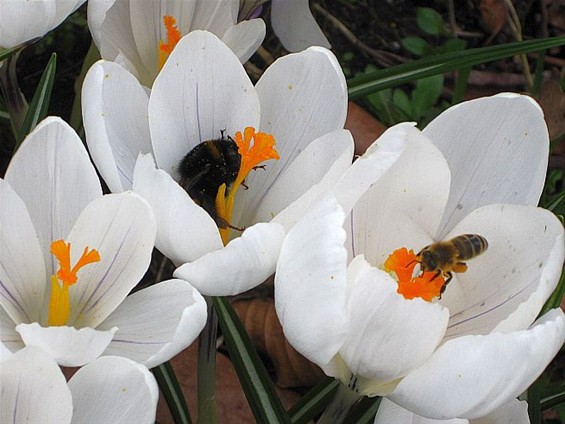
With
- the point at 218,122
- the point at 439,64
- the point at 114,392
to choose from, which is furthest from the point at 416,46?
the point at 114,392

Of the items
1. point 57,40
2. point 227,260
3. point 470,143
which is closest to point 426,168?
point 470,143

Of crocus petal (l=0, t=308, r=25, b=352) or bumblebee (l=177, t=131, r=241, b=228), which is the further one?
bumblebee (l=177, t=131, r=241, b=228)

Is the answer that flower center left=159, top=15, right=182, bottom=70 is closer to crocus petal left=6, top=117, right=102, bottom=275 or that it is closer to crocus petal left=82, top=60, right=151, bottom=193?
crocus petal left=82, top=60, right=151, bottom=193

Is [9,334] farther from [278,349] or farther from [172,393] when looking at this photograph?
[278,349]

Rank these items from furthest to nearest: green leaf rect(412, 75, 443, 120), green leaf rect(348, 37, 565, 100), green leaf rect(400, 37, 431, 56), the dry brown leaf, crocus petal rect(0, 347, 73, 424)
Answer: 1. green leaf rect(400, 37, 431, 56)
2. green leaf rect(412, 75, 443, 120)
3. the dry brown leaf
4. green leaf rect(348, 37, 565, 100)
5. crocus petal rect(0, 347, 73, 424)

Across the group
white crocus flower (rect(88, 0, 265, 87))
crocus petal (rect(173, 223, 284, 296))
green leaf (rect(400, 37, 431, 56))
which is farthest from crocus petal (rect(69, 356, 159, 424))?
green leaf (rect(400, 37, 431, 56))

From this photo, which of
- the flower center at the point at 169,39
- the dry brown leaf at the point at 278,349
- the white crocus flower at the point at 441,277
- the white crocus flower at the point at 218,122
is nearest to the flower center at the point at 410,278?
the white crocus flower at the point at 441,277
